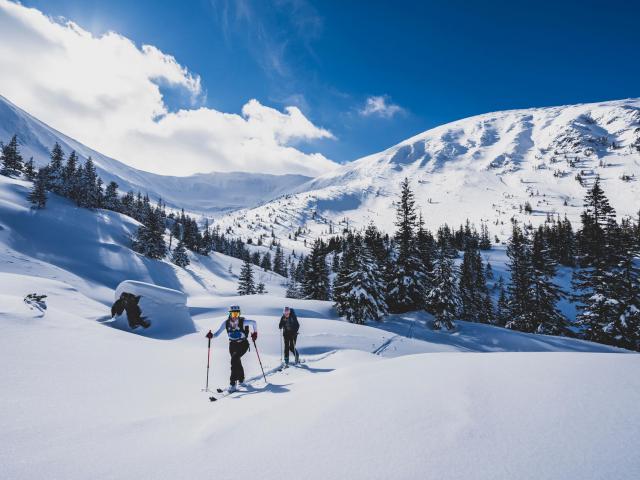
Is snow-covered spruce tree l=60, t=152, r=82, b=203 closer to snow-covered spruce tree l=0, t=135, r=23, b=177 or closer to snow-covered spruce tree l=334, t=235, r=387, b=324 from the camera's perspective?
snow-covered spruce tree l=0, t=135, r=23, b=177

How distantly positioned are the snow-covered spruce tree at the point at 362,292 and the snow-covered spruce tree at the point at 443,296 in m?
4.62

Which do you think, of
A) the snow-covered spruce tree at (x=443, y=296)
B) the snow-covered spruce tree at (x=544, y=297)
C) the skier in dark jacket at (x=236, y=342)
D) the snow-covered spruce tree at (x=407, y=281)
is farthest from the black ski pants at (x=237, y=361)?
the snow-covered spruce tree at (x=544, y=297)

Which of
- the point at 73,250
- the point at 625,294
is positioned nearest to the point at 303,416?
the point at 625,294

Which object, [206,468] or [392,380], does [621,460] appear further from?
[206,468]

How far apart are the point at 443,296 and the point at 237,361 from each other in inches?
1001

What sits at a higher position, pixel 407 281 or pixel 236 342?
pixel 407 281

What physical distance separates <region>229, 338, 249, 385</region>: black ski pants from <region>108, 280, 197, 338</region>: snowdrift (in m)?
7.08

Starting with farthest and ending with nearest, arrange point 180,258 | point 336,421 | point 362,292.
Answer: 1. point 180,258
2. point 362,292
3. point 336,421

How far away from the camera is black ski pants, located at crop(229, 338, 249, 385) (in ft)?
25.4

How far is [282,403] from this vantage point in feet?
16.6

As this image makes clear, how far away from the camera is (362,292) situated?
29328 millimetres

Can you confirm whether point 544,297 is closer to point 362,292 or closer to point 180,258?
point 362,292

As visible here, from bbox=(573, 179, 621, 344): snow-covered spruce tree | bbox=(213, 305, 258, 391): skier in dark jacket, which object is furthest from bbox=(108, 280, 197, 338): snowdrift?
bbox=(573, 179, 621, 344): snow-covered spruce tree

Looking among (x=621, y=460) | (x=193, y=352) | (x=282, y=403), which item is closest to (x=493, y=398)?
(x=621, y=460)
